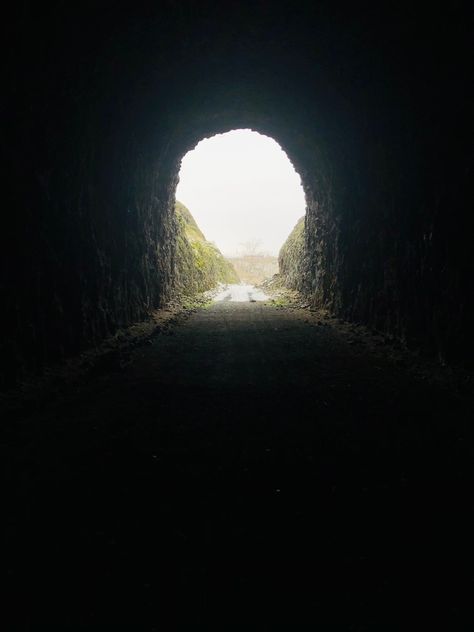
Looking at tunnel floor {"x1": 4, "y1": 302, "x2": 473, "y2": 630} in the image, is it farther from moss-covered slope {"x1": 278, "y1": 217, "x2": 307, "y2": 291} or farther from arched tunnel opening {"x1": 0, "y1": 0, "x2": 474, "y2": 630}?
moss-covered slope {"x1": 278, "y1": 217, "x2": 307, "y2": 291}

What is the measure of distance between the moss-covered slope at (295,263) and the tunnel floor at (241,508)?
14.6 metres

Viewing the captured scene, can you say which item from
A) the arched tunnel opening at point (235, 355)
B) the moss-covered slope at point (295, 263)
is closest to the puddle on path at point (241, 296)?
the moss-covered slope at point (295, 263)

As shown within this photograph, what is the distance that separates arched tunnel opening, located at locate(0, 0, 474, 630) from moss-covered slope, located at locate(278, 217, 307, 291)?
7301 millimetres

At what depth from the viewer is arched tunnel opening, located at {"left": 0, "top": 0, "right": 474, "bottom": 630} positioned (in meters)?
2.15

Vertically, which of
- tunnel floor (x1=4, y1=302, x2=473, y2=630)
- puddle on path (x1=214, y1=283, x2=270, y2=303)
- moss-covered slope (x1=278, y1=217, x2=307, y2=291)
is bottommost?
puddle on path (x1=214, y1=283, x2=270, y2=303)

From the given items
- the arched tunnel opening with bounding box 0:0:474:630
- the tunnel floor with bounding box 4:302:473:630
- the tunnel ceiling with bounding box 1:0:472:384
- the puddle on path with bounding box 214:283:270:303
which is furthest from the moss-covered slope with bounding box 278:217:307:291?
the tunnel floor with bounding box 4:302:473:630

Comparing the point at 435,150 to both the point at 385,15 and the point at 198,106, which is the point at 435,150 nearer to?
the point at 385,15

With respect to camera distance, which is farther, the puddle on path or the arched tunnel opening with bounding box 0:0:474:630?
Result: the puddle on path

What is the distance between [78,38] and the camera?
5730mm

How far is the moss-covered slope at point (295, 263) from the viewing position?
64.8ft

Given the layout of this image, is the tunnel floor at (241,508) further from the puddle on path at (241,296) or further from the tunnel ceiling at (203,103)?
the puddle on path at (241,296)

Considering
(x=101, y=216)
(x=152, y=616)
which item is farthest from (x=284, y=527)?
(x=101, y=216)

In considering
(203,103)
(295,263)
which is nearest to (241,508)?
(203,103)

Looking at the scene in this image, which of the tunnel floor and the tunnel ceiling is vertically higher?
the tunnel ceiling
